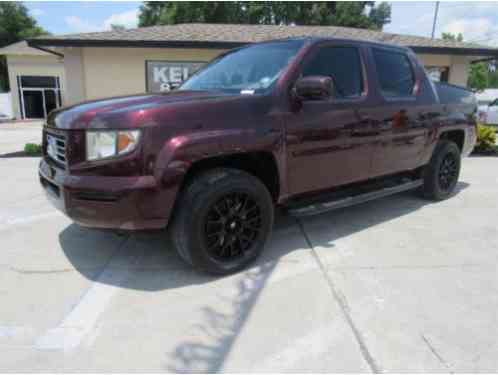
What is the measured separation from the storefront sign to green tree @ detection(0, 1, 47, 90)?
31.4m

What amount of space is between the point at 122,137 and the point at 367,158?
2.58 metres

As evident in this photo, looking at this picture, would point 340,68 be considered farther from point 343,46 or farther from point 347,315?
point 347,315

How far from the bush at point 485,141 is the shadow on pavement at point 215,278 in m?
5.92

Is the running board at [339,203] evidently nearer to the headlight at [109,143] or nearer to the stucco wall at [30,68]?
the headlight at [109,143]

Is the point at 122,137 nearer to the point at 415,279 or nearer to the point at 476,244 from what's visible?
the point at 415,279

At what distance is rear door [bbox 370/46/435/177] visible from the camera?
3998mm

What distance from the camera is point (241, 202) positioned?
10.1 ft

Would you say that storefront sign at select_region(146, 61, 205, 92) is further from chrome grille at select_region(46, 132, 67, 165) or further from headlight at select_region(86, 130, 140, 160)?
headlight at select_region(86, 130, 140, 160)

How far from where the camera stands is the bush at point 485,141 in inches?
372

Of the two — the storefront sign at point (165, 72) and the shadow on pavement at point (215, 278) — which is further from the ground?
the storefront sign at point (165, 72)

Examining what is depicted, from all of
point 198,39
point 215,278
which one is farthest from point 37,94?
point 215,278

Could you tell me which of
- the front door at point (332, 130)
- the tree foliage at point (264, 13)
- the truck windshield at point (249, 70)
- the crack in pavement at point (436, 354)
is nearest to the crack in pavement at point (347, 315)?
the crack in pavement at point (436, 354)

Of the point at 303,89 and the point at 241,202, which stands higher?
the point at 303,89

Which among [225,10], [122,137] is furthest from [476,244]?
[225,10]
